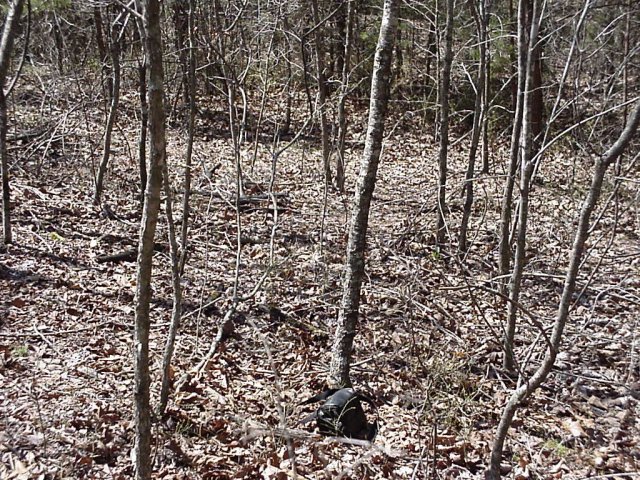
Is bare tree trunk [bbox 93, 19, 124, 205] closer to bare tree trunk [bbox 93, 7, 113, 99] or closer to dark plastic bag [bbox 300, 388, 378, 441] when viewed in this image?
bare tree trunk [bbox 93, 7, 113, 99]

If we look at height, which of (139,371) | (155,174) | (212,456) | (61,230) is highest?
(155,174)

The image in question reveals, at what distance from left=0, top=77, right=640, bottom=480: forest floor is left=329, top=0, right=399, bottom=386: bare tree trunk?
0.44 m

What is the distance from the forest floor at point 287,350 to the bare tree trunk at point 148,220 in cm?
65

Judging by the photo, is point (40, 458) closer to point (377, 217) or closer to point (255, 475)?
point (255, 475)

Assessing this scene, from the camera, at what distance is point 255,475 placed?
3994 millimetres

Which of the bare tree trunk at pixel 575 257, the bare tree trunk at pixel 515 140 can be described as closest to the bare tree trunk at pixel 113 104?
the bare tree trunk at pixel 515 140

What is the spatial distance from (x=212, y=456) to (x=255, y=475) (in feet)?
1.25

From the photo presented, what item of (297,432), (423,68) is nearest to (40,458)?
(297,432)

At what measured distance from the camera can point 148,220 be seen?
9.32 ft

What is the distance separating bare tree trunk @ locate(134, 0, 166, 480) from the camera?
8.82 ft

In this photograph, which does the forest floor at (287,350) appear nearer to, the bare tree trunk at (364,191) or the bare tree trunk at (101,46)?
the bare tree trunk at (364,191)

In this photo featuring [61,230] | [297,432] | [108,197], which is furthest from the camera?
[108,197]

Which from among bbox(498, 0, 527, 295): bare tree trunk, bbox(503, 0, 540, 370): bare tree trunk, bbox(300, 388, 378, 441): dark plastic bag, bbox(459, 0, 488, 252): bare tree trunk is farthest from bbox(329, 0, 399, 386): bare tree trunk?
bbox(459, 0, 488, 252): bare tree trunk

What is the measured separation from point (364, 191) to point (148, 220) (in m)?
2.19
